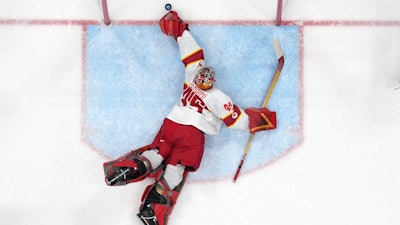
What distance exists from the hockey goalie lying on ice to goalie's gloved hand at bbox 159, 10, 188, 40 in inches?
5.5

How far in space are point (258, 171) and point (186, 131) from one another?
53 cm

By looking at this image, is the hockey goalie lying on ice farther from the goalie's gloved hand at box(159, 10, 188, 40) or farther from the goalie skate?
the goalie's gloved hand at box(159, 10, 188, 40)

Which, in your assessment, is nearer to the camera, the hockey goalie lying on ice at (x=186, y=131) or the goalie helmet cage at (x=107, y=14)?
the hockey goalie lying on ice at (x=186, y=131)

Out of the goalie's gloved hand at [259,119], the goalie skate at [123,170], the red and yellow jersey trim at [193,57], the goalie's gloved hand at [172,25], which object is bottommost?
the goalie skate at [123,170]

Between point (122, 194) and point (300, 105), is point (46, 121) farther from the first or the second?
point (300, 105)

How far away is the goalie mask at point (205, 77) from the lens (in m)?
3.65

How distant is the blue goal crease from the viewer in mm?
3922

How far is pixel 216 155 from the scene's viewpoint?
12.9 feet

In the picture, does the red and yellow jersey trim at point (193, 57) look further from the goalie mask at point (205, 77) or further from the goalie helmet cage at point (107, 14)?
the goalie helmet cage at point (107, 14)

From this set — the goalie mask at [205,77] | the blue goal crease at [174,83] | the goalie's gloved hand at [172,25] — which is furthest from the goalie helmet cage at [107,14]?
the goalie mask at [205,77]

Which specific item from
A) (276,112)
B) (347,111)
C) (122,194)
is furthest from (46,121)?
(347,111)

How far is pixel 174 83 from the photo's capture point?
13.0 feet

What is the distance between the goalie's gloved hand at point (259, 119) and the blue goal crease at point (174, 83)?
6.6 inches

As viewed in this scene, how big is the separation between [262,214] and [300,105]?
698 mm
